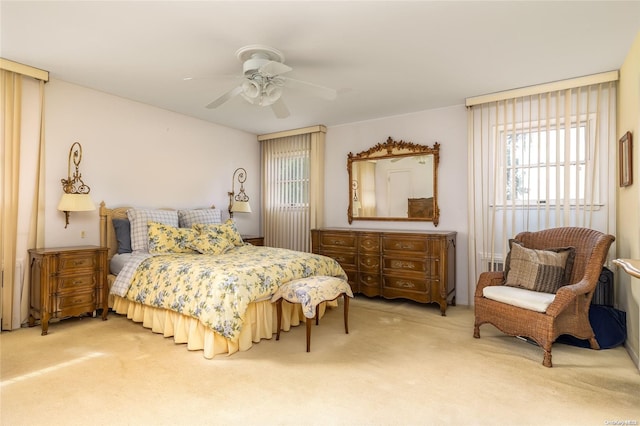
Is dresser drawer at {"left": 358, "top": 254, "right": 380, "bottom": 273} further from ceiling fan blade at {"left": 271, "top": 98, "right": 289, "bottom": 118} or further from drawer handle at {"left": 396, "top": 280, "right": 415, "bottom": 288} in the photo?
ceiling fan blade at {"left": 271, "top": 98, "right": 289, "bottom": 118}

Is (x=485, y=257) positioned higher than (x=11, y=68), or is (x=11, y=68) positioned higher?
(x=11, y=68)

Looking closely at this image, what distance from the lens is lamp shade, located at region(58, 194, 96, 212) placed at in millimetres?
3630

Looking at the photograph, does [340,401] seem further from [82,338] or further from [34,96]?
[34,96]

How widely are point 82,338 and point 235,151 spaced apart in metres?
3.59

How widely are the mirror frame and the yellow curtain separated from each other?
3884mm

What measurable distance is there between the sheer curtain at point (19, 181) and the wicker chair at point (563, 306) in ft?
14.9

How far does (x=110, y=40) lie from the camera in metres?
2.89

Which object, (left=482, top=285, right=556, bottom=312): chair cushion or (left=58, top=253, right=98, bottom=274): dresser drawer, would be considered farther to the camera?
(left=58, top=253, right=98, bottom=274): dresser drawer

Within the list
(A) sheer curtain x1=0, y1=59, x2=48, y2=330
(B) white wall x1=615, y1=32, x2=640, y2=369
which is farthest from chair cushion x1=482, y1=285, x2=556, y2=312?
(A) sheer curtain x1=0, y1=59, x2=48, y2=330

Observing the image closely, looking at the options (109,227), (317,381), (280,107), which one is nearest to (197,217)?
(109,227)

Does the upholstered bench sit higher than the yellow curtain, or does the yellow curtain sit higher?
the yellow curtain

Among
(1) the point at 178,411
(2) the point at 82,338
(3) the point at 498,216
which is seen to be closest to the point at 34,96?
(2) the point at 82,338

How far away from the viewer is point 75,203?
3.66 meters

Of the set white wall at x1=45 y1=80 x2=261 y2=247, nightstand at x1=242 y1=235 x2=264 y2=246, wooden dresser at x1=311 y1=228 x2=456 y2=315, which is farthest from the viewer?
nightstand at x1=242 y1=235 x2=264 y2=246
